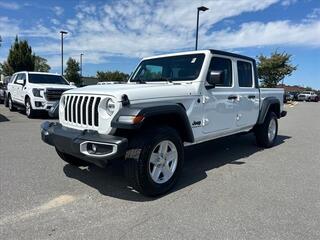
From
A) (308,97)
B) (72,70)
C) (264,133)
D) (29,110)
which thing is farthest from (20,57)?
(308,97)

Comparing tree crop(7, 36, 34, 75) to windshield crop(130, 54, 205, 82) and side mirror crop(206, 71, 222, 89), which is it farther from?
side mirror crop(206, 71, 222, 89)

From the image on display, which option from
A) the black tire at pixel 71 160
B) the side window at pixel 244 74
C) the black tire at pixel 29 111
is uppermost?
the side window at pixel 244 74

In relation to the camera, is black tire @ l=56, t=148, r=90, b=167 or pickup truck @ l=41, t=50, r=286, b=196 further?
black tire @ l=56, t=148, r=90, b=167

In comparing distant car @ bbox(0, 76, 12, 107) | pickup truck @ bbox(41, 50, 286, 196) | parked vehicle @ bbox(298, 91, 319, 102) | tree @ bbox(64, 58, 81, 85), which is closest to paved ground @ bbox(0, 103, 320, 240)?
pickup truck @ bbox(41, 50, 286, 196)

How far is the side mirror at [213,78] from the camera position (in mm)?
5336

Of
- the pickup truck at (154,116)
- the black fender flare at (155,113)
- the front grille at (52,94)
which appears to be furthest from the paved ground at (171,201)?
the front grille at (52,94)

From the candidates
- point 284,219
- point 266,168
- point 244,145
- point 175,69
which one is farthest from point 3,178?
point 244,145

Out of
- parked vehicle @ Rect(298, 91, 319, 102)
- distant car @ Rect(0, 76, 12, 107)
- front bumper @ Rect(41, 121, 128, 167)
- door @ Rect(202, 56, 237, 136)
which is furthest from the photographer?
parked vehicle @ Rect(298, 91, 319, 102)

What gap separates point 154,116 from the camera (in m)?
4.48

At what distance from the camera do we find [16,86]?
1473 cm

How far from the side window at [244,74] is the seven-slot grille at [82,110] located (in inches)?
132

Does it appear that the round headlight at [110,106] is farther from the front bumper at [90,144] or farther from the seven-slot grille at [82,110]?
the front bumper at [90,144]

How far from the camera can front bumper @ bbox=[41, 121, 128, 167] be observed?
406cm

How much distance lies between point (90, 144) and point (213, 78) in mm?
2277
